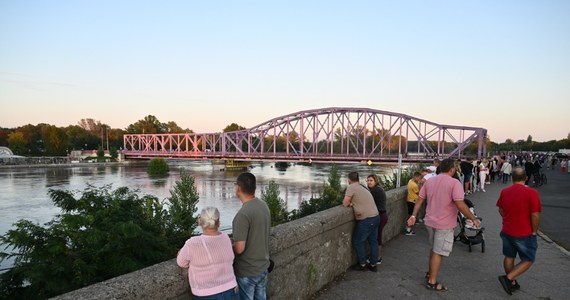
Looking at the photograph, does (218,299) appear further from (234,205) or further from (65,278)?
(234,205)

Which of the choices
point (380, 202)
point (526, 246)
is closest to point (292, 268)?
point (380, 202)

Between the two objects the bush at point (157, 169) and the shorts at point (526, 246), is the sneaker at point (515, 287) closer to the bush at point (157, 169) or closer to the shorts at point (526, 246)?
the shorts at point (526, 246)

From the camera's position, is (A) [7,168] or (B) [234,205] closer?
(B) [234,205]

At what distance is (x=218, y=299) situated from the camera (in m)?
3.01

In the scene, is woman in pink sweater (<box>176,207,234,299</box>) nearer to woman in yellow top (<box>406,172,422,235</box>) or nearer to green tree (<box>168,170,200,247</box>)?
green tree (<box>168,170,200,247</box>)

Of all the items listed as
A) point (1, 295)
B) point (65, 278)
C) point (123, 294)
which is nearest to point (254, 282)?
point (123, 294)

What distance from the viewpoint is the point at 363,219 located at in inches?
223

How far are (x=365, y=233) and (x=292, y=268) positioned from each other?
1.74m

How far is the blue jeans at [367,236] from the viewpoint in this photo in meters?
5.68

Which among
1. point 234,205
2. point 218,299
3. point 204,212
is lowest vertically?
point 234,205

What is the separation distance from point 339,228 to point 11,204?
29036 millimetres

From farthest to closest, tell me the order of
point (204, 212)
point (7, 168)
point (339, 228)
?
point (7, 168)
point (339, 228)
point (204, 212)

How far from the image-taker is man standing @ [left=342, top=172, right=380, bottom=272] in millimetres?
5648

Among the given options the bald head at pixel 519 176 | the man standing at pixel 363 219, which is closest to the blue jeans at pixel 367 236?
the man standing at pixel 363 219
